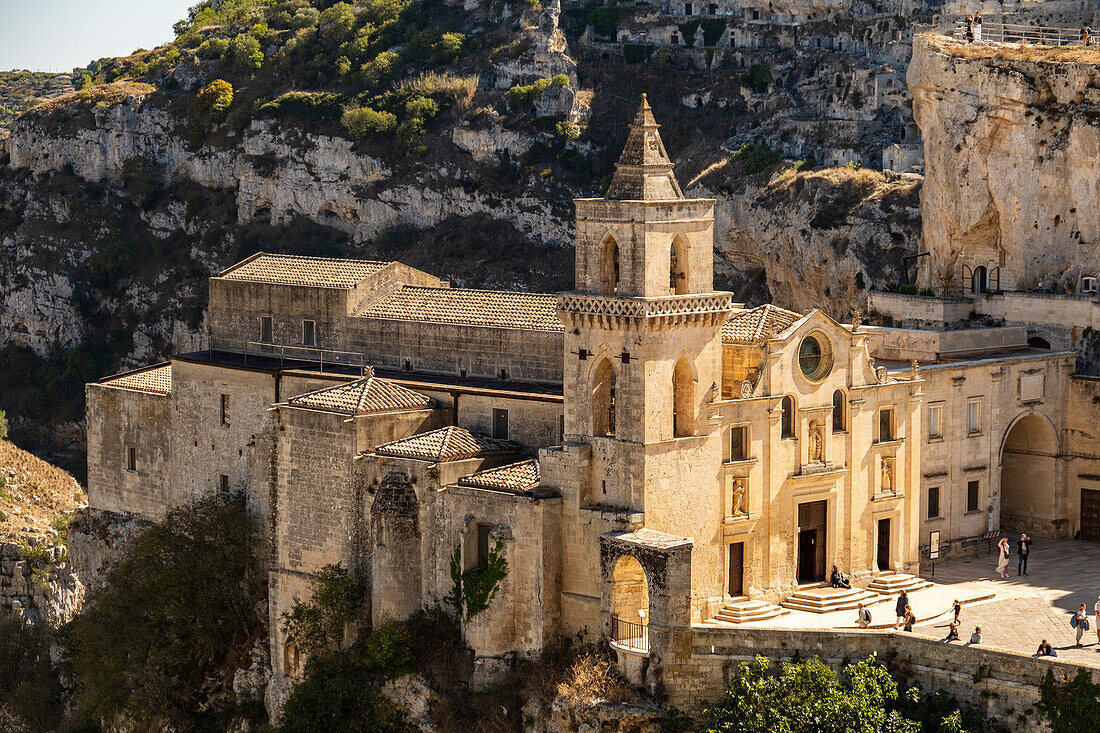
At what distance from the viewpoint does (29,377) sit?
448 ft

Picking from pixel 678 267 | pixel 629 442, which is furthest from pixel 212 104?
pixel 629 442

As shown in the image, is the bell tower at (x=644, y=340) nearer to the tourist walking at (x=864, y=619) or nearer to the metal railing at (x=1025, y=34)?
the tourist walking at (x=864, y=619)

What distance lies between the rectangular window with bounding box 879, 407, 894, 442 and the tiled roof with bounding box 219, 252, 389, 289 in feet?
57.0

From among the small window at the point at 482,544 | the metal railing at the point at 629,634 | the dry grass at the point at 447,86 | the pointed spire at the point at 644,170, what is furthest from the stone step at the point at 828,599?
the dry grass at the point at 447,86

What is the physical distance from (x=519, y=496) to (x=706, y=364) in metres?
5.82

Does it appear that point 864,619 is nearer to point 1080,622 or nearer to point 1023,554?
point 1080,622

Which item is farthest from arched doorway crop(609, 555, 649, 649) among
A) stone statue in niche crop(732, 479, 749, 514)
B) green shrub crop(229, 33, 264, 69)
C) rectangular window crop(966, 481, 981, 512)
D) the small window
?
green shrub crop(229, 33, 264, 69)

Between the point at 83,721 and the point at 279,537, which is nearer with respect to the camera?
the point at 279,537

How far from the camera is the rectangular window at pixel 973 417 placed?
60.1 m

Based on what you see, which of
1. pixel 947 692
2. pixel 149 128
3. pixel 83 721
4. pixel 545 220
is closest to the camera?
pixel 947 692

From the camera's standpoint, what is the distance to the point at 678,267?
169ft

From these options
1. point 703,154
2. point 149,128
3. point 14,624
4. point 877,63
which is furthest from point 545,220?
point 14,624

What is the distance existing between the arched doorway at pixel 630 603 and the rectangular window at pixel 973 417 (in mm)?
14667

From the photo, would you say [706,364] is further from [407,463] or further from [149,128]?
[149,128]
